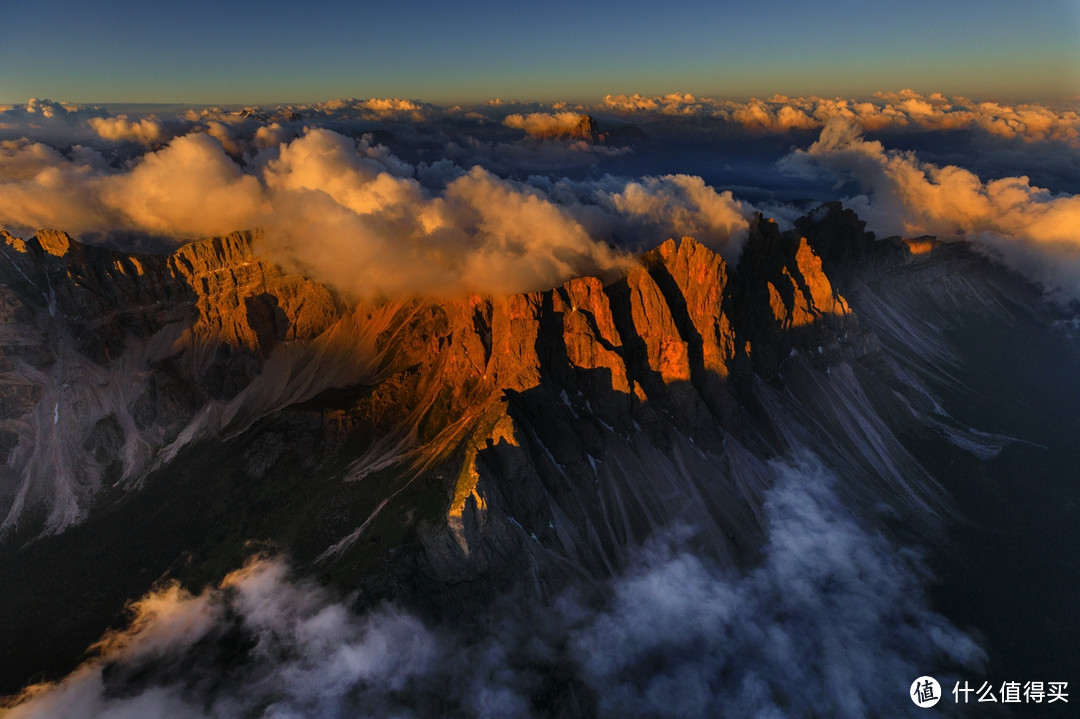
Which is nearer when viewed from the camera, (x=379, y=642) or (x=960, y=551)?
(x=379, y=642)

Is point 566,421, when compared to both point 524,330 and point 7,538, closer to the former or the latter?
point 524,330

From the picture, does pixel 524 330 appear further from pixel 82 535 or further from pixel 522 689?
pixel 82 535

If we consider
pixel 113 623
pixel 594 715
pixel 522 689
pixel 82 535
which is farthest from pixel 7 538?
pixel 594 715

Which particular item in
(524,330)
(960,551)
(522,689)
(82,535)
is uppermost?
(524,330)

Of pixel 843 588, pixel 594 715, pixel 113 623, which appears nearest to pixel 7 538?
pixel 113 623

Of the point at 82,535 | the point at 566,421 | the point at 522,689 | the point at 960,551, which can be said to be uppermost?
the point at 566,421

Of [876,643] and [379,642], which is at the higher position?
[379,642]

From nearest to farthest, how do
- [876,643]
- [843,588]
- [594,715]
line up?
[594,715], [876,643], [843,588]

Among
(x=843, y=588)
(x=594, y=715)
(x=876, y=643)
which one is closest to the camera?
(x=594, y=715)

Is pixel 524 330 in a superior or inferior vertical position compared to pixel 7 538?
superior
